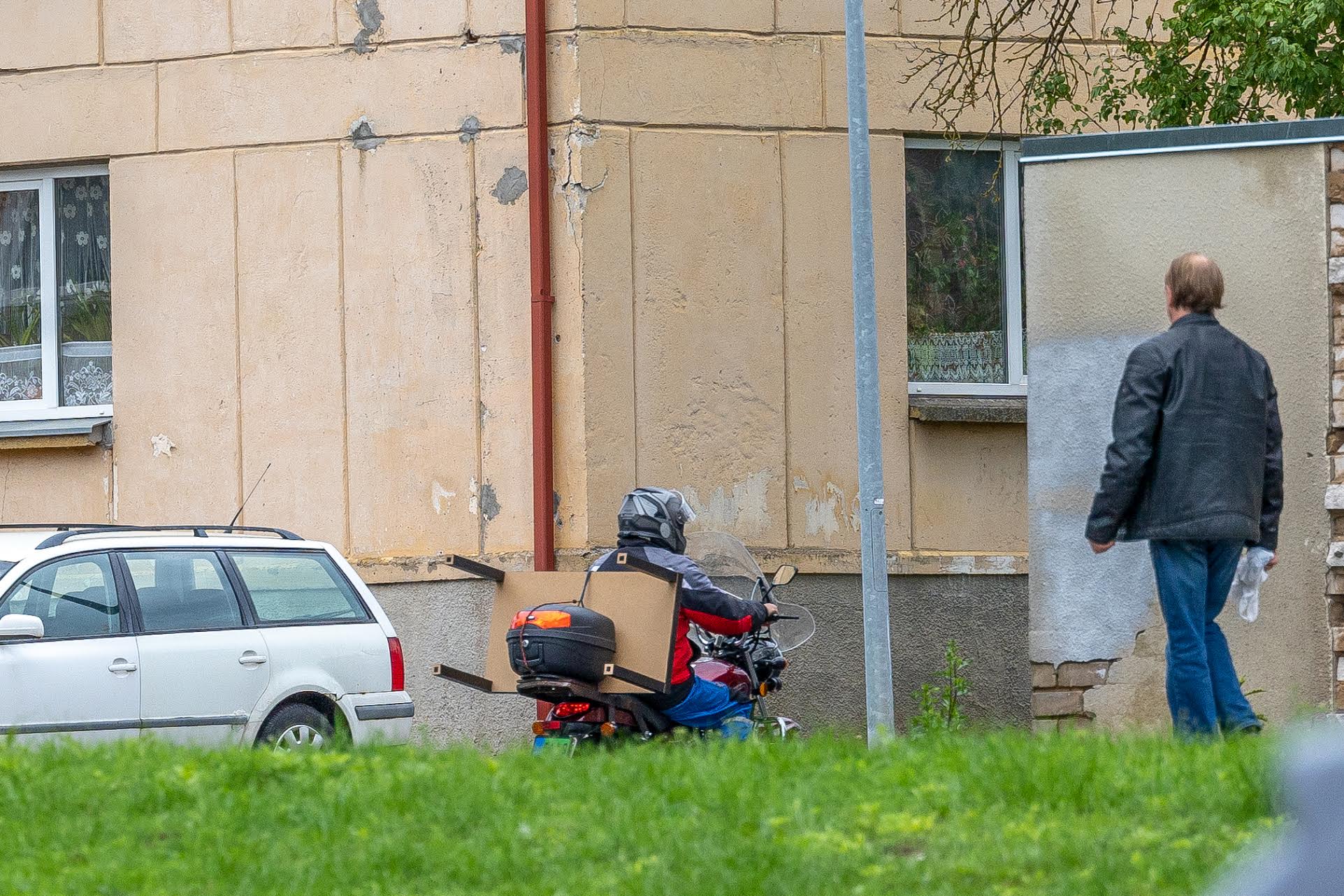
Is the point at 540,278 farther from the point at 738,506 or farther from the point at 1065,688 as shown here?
the point at 1065,688

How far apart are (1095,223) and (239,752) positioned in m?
4.62

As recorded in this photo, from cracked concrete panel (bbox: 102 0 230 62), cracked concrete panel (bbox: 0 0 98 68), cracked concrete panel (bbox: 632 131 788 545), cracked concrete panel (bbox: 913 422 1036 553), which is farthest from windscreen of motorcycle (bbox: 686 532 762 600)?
cracked concrete panel (bbox: 0 0 98 68)

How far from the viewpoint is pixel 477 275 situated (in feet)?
36.9

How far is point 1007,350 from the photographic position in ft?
40.0

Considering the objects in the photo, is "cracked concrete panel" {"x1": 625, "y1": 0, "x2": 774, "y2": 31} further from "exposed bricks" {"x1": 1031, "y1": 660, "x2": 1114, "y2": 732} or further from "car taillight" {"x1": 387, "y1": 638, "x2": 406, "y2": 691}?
"exposed bricks" {"x1": 1031, "y1": 660, "x2": 1114, "y2": 732}

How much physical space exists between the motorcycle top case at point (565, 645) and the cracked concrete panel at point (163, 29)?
20.3 feet

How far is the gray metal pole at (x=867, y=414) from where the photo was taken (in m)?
8.42

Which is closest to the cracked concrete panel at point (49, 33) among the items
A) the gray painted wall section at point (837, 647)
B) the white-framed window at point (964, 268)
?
the gray painted wall section at point (837, 647)

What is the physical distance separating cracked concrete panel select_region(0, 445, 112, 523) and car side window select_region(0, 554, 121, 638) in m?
3.32

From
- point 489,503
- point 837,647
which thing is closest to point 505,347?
point 489,503

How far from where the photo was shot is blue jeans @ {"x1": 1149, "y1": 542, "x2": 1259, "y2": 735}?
21.0 feet

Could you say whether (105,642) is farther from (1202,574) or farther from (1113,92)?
(1113,92)

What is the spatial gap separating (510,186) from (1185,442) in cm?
570

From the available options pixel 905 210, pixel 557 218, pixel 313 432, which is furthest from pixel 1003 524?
pixel 313 432
